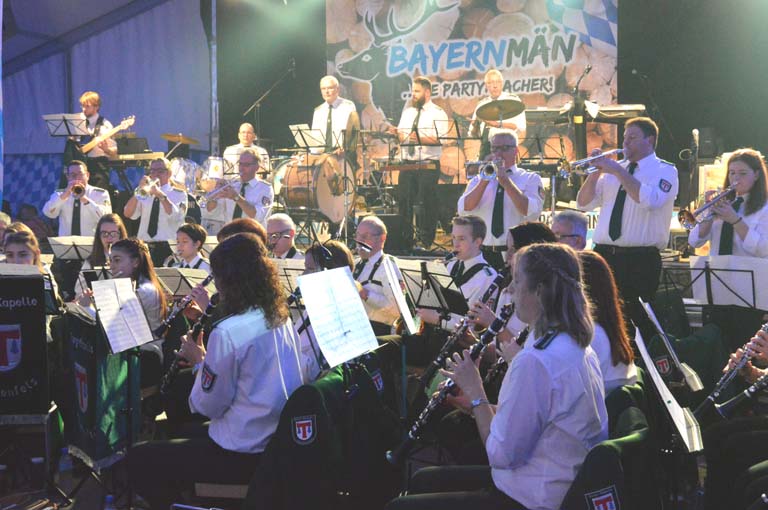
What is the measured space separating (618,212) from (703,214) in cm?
61

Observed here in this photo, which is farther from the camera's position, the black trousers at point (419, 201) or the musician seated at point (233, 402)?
the black trousers at point (419, 201)

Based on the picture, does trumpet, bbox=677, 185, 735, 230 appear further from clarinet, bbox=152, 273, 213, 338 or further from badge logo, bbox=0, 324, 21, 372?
badge logo, bbox=0, 324, 21, 372

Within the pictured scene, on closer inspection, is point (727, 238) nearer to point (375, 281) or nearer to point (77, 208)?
point (375, 281)

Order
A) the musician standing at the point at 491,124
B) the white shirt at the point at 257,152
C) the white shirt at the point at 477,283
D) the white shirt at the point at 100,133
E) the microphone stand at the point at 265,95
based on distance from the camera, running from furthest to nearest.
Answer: the microphone stand at the point at 265,95 → the white shirt at the point at 100,133 → the white shirt at the point at 257,152 → the musician standing at the point at 491,124 → the white shirt at the point at 477,283

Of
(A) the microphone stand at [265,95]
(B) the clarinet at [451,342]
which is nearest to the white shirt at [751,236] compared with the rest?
(B) the clarinet at [451,342]

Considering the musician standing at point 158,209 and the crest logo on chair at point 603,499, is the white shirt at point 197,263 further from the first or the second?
the crest logo on chair at point 603,499

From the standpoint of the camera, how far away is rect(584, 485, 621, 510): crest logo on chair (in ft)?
8.73

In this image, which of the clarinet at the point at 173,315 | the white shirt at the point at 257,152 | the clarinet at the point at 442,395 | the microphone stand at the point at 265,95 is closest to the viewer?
the clarinet at the point at 442,395

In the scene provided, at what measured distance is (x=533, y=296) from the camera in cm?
299

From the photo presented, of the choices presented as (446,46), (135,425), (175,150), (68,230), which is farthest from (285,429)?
(175,150)

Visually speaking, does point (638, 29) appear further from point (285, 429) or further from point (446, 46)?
point (285, 429)

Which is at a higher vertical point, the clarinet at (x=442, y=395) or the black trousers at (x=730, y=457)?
the clarinet at (x=442, y=395)

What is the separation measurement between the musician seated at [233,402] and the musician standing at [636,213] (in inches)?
132

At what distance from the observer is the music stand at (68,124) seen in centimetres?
1191
